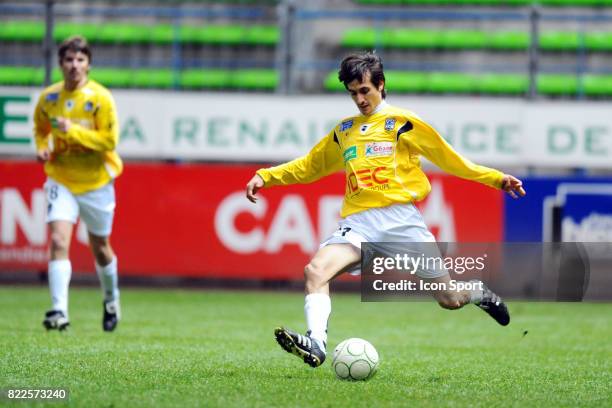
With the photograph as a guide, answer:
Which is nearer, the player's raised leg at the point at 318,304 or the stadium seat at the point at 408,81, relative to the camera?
the player's raised leg at the point at 318,304

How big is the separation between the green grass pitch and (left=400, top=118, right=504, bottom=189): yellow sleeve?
1203mm

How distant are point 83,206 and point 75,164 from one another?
0.35m

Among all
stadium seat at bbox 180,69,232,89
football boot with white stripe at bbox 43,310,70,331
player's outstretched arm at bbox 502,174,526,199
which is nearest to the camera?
player's outstretched arm at bbox 502,174,526,199

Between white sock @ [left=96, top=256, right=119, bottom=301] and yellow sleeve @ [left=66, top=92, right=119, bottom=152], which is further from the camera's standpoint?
white sock @ [left=96, top=256, right=119, bottom=301]

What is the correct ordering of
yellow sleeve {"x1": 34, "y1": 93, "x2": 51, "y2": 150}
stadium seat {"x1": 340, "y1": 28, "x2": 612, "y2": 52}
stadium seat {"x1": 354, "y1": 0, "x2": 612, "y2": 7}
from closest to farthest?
yellow sleeve {"x1": 34, "y1": 93, "x2": 51, "y2": 150} → stadium seat {"x1": 340, "y1": 28, "x2": 612, "y2": 52} → stadium seat {"x1": 354, "y1": 0, "x2": 612, "y2": 7}

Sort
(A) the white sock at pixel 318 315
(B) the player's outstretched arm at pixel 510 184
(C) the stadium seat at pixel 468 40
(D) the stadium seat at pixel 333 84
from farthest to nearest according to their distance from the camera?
1. (C) the stadium seat at pixel 468 40
2. (D) the stadium seat at pixel 333 84
3. (B) the player's outstretched arm at pixel 510 184
4. (A) the white sock at pixel 318 315

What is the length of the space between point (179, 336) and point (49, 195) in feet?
5.12

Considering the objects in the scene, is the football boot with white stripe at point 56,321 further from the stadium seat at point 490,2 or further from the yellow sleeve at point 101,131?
the stadium seat at point 490,2

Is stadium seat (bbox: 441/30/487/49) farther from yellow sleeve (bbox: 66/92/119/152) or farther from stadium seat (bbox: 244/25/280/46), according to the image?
yellow sleeve (bbox: 66/92/119/152)

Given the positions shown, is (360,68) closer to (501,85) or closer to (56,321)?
(56,321)

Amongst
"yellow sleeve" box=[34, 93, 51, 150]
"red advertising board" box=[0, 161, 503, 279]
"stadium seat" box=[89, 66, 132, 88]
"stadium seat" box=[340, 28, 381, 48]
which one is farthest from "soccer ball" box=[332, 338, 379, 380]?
"stadium seat" box=[340, 28, 381, 48]

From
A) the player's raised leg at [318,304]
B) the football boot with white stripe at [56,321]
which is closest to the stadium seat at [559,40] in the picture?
the football boot with white stripe at [56,321]

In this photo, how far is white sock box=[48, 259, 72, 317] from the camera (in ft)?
30.3

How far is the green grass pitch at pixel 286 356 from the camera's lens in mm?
5961
